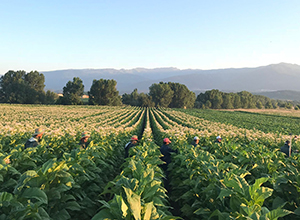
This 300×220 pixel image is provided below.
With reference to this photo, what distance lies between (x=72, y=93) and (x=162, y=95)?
42.5m

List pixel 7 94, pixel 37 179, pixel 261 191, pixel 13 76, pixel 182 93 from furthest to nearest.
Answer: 1. pixel 182 93
2. pixel 13 76
3. pixel 7 94
4. pixel 37 179
5. pixel 261 191

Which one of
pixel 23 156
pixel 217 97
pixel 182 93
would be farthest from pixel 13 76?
pixel 23 156

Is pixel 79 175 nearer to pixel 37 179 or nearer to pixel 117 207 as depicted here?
pixel 37 179

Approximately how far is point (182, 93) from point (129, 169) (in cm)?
10550

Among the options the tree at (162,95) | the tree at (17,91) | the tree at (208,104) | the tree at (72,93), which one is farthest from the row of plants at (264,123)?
the tree at (17,91)

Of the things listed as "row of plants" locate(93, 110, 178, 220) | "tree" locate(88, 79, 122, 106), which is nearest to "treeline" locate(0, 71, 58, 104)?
"tree" locate(88, 79, 122, 106)

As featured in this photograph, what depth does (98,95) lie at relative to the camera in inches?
3725

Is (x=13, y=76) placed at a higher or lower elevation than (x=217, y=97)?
higher

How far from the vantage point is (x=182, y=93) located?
107875 millimetres

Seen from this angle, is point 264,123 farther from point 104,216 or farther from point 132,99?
point 132,99

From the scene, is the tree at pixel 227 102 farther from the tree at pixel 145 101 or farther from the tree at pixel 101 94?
the tree at pixel 101 94

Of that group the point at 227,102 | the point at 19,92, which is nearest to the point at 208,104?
the point at 227,102

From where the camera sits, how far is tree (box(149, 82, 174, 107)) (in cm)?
10444

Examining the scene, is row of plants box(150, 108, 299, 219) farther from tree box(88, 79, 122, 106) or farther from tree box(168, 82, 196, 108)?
tree box(168, 82, 196, 108)
